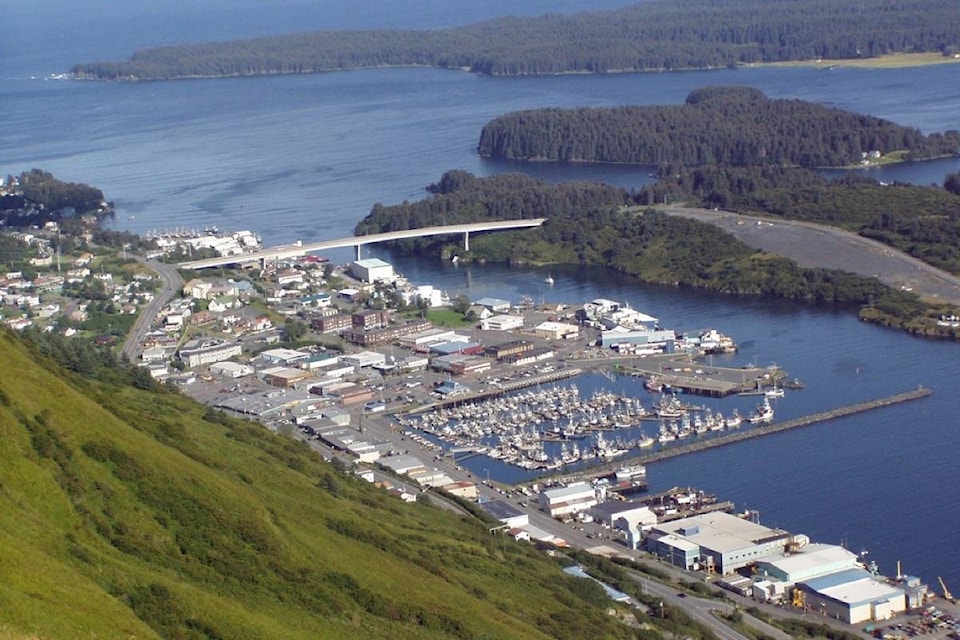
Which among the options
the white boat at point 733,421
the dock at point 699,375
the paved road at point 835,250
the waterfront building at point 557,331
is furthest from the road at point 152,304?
the paved road at point 835,250

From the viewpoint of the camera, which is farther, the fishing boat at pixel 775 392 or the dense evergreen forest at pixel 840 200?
the dense evergreen forest at pixel 840 200

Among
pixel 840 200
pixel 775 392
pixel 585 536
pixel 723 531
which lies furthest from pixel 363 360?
pixel 840 200

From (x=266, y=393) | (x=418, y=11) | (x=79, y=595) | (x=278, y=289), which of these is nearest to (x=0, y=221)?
(x=278, y=289)

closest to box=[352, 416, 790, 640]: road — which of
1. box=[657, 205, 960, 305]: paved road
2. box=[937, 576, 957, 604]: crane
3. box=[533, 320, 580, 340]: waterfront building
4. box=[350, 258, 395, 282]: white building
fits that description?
box=[937, 576, 957, 604]: crane

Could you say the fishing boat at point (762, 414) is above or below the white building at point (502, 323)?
above

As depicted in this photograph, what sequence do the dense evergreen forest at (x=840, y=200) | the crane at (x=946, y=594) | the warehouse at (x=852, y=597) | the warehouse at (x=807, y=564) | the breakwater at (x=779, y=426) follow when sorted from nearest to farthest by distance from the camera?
the warehouse at (x=852, y=597)
the crane at (x=946, y=594)
the warehouse at (x=807, y=564)
the breakwater at (x=779, y=426)
the dense evergreen forest at (x=840, y=200)

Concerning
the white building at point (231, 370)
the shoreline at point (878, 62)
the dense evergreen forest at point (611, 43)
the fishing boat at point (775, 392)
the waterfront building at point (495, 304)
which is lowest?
the waterfront building at point (495, 304)

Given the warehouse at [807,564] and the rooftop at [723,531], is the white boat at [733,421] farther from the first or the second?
the warehouse at [807,564]

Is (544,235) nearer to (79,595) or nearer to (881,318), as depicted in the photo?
(881,318)

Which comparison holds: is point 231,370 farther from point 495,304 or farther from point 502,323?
point 495,304
